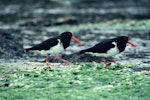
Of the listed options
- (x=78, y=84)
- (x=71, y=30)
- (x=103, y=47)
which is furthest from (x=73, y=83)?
(x=71, y=30)

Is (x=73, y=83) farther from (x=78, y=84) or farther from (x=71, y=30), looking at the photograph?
(x=71, y=30)

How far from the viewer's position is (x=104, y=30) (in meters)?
42.9

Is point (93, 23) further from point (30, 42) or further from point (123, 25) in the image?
point (30, 42)

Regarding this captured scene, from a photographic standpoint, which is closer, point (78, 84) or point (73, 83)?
point (78, 84)

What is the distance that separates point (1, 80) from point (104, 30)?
89.5 ft

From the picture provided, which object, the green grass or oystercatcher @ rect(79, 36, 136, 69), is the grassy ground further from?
oystercatcher @ rect(79, 36, 136, 69)

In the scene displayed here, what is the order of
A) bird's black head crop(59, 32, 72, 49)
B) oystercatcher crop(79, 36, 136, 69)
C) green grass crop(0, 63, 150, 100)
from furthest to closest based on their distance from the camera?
bird's black head crop(59, 32, 72, 49) < oystercatcher crop(79, 36, 136, 69) < green grass crop(0, 63, 150, 100)

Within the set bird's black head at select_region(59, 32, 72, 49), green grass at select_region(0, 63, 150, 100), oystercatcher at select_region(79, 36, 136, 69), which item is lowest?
green grass at select_region(0, 63, 150, 100)

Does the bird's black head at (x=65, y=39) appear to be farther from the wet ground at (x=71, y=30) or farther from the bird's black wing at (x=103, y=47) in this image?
the wet ground at (x=71, y=30)

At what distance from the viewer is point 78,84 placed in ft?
51.2

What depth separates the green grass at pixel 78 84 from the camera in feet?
46.7

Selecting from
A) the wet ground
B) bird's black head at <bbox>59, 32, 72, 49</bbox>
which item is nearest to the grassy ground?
bird's black head at <bbox>59, 32, 72, 49</bbox>

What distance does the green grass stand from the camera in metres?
14.2

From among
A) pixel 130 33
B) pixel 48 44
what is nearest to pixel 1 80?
pixel 48 44
